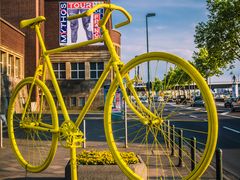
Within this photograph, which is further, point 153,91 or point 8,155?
point 8,155

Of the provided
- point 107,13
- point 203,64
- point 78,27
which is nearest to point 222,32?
point 78,27

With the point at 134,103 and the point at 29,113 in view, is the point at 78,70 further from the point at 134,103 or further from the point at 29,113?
the point at 134,103

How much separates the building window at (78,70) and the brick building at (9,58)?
11.8 m

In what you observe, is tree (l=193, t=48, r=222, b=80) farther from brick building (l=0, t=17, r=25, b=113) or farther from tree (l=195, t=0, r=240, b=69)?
brick building (l=0, t=17, r=25, b=113)

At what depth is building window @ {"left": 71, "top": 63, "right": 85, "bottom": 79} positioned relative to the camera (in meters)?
43.4

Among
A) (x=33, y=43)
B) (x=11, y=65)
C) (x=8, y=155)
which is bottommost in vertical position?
(x=8, y=155)

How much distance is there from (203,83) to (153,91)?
99cm

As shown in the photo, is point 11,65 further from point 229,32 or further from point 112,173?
point 112,173

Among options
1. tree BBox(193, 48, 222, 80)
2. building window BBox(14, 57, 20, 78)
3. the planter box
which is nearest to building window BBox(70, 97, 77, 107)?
building window BBox(14, 57, 20, 78)

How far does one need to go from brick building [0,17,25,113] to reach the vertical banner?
418cm

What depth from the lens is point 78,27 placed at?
3272 centimetres

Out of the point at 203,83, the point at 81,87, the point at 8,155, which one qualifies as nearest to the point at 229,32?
the point at 81,87

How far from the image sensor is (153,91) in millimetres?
3646

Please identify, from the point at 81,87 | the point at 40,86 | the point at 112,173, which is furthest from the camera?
the point at 81,87
